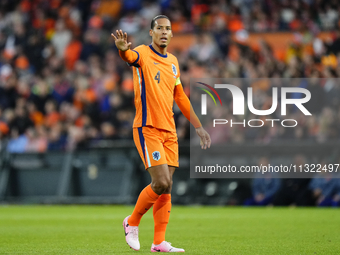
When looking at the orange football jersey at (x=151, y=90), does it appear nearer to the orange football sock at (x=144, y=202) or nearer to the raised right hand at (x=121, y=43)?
the raised right hand at (x=121, y=43)

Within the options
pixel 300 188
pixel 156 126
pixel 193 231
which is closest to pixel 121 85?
pixel 300 188

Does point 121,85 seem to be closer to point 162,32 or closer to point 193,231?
point 193,231

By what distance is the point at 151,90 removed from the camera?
19.9 ft

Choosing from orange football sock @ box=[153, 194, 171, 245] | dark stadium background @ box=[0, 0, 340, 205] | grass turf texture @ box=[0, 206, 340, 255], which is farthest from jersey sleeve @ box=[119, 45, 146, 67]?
dark stadium background @ box=[0, 0, 340, 205]

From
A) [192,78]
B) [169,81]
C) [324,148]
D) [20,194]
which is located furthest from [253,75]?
[169,81]

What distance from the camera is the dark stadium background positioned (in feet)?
43.5

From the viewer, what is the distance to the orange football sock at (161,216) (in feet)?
20.1

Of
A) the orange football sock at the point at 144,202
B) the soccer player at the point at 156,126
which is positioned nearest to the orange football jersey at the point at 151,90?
the soccer player at the point at 156,126

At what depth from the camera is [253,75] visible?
1435cm

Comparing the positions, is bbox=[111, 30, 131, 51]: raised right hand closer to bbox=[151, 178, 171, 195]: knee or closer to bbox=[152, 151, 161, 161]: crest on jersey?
bbox=[152, 151, 161, 161]: crest on jersey

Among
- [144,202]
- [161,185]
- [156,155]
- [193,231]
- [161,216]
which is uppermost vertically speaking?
[156,155]

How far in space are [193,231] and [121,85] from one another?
860 cm

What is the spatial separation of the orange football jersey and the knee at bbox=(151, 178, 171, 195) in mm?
556

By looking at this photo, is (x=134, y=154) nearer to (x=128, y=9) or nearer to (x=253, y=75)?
(x=253, y=75)
